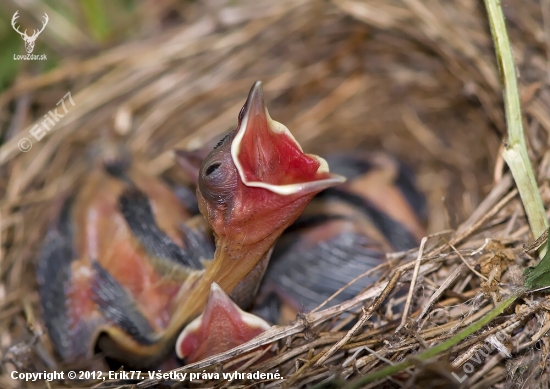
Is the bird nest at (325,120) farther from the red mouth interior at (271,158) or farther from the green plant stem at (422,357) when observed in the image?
the red mouth interior at (271,158)

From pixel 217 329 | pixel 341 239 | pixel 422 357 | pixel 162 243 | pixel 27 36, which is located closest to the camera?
pixel 422 357

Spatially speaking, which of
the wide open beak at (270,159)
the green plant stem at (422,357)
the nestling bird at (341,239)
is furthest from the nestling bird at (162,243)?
the green plant stem at (422,357)

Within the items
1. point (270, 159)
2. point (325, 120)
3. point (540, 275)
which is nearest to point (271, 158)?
point (270, 159)

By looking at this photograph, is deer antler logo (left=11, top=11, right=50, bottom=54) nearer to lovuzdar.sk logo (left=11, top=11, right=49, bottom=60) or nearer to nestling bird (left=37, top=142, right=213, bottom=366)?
lovuzdar.sk logo (left=11, top=11, right=49, bottom=60)

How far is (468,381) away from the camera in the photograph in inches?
32.2

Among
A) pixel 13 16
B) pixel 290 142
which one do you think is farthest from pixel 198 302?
pixel 13 16

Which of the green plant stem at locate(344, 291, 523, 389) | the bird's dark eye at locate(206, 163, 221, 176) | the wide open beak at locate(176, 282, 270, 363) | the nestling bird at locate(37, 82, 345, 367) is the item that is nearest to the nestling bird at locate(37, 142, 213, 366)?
the nestling bird at locate(37, 82, 345, 367)

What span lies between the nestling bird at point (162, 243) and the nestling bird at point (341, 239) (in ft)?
0.47

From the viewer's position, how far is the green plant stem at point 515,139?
2.97ft

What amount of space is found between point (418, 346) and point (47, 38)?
1.27m

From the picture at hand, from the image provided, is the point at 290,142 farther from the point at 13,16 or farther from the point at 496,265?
the point at 13,16

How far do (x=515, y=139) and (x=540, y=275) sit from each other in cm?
25

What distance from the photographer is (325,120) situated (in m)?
1.58

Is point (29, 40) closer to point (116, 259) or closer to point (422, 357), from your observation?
point (116, 259)
